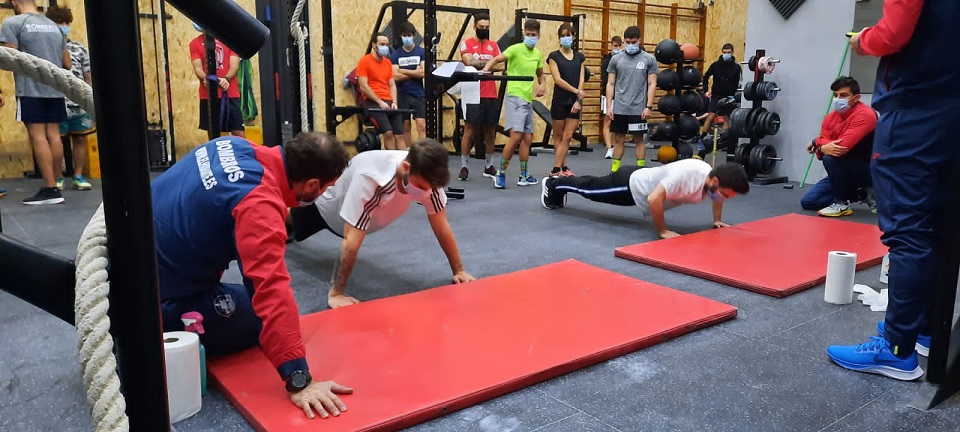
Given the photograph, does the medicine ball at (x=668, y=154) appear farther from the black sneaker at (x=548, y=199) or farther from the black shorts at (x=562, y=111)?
the black sneaker at (x=548, y=199)

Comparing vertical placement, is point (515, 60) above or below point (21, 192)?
above

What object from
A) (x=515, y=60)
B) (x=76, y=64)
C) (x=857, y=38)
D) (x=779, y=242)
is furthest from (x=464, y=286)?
(x=76, y=64)

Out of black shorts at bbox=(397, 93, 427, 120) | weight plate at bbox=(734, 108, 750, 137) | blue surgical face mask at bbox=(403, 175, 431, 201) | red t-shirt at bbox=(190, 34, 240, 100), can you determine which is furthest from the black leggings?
black shorts at bbox=(397, 93, 427, 120)

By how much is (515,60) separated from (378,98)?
133 cm

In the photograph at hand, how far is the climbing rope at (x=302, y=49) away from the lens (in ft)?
10.3

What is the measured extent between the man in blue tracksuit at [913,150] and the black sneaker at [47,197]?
5035 mm

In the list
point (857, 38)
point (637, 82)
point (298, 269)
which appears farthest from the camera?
point (637, 82)

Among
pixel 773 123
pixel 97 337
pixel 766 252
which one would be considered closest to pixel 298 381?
pixel 97 337

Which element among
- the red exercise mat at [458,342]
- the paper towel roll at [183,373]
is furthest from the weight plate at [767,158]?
the paper towel roll at [183,373]

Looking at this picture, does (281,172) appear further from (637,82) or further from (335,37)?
(335,37)

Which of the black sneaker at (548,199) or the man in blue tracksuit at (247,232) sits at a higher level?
the man in blue tracksuit at (247,232)

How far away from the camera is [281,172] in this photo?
1.85 metres

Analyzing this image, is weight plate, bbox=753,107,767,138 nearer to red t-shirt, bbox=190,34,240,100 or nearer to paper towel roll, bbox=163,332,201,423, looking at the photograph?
red t-shirt, bbox=190,34,240,100

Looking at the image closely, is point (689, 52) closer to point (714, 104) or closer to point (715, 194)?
point (714, 104)
